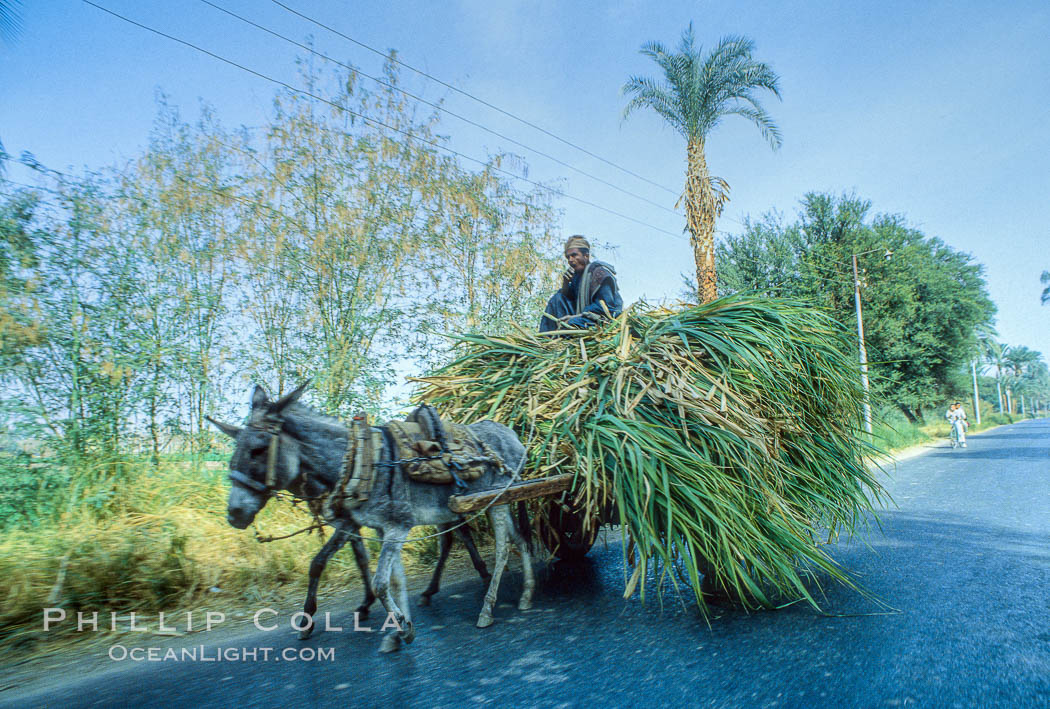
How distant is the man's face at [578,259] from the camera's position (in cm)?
564

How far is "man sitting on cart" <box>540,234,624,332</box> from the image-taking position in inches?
196

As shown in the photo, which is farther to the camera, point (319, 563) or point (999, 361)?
point (999, 361)

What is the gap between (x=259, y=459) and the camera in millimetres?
3057

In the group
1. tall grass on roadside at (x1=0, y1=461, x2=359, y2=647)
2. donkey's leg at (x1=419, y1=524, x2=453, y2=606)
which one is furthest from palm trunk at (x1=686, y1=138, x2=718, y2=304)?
tall grass on roadside at (x1=0, y1=461, x2=359, y2=647)

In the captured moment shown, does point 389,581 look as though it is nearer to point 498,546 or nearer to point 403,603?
point 403,603

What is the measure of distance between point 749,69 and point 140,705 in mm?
16681

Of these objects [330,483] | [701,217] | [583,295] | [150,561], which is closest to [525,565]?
[330,483]

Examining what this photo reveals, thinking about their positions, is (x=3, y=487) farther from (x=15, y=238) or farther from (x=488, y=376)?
(x=488, y=376)

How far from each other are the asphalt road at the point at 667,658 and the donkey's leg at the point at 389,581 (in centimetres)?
10

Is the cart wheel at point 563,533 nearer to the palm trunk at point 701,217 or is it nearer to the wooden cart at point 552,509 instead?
the wooden cart at point 552,509

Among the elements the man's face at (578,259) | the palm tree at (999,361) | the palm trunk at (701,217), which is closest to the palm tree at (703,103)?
the palm trunk at (701,217)

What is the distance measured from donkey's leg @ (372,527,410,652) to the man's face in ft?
10.5

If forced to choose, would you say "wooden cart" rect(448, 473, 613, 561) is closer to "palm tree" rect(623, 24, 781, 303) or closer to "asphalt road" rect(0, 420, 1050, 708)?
"asphalt road" rect(0, 420, 1050, 708)

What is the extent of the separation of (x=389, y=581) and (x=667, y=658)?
1.53 meters
